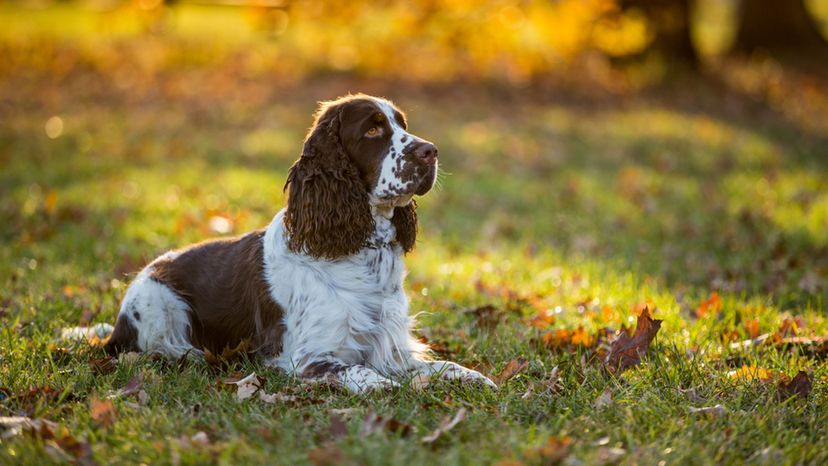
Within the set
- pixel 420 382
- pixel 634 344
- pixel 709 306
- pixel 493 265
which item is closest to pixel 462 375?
pixel 420 382

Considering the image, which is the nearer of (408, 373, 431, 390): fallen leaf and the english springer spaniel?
(408, 373, 431, 390): fallen leaf

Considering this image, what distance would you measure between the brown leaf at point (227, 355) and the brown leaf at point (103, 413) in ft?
3.04

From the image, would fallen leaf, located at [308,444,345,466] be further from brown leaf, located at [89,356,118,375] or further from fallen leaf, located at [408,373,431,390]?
brown leaf, located at [89,356,118,375]

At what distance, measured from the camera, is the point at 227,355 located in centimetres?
482

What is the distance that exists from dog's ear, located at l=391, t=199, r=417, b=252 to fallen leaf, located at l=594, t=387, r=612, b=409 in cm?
146

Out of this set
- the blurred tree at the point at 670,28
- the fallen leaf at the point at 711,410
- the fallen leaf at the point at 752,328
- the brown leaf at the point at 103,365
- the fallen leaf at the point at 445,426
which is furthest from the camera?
the blurred tree at the point at 670,28

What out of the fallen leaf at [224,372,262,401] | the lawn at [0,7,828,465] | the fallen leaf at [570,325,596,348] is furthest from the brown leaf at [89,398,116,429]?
the fallen leaf at [570,325,596,348]

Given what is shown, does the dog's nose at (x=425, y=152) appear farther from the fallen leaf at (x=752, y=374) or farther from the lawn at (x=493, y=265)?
the fallen leaf at (x=752, y=374)

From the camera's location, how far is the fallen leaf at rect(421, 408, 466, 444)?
3.60 metres

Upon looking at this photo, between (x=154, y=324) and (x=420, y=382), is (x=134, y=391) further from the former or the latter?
(x=420, y=382)

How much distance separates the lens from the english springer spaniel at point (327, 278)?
15.3 feet

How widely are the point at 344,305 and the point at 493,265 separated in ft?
9.99

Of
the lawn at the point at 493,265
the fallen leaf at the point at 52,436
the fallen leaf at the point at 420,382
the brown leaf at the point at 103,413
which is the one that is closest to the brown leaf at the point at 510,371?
the lawn at the point at 493,265

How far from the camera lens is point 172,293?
5051mm
